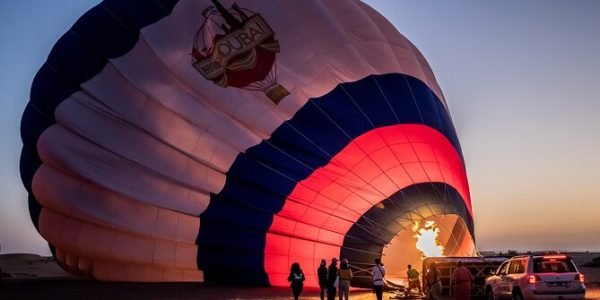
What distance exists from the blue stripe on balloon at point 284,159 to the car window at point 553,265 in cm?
427

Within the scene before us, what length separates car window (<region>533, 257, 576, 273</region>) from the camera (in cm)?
985

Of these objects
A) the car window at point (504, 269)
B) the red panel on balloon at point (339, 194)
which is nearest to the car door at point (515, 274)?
the car window at point (504, 269)

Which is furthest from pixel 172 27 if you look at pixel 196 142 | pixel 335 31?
pixel 335 31

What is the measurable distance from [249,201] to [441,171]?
428cm

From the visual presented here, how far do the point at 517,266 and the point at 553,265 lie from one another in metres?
0.68

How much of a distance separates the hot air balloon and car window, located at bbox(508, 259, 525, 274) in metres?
2.50

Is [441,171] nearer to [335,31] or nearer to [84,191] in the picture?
[335,31]

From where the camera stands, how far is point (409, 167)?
1306 centimetres

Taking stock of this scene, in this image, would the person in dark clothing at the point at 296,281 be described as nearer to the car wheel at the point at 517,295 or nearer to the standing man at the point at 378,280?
the standing man at the point at 378,280

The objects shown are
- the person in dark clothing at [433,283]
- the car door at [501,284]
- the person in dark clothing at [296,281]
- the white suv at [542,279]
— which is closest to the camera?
the white suv at [542,279]

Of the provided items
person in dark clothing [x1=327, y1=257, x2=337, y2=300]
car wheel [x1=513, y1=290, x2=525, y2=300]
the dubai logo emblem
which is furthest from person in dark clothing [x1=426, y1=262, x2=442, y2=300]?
the dubai logo emblem

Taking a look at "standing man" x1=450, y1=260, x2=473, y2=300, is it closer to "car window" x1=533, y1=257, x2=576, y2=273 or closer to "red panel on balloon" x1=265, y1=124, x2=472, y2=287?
"car window" x1=533, y1=257, x2=576, y2=273

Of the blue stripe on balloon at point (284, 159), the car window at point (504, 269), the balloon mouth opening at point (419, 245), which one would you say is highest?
the blue stripe on balloon at point (284, 159)

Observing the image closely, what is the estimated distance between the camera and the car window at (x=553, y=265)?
32.3 feet
